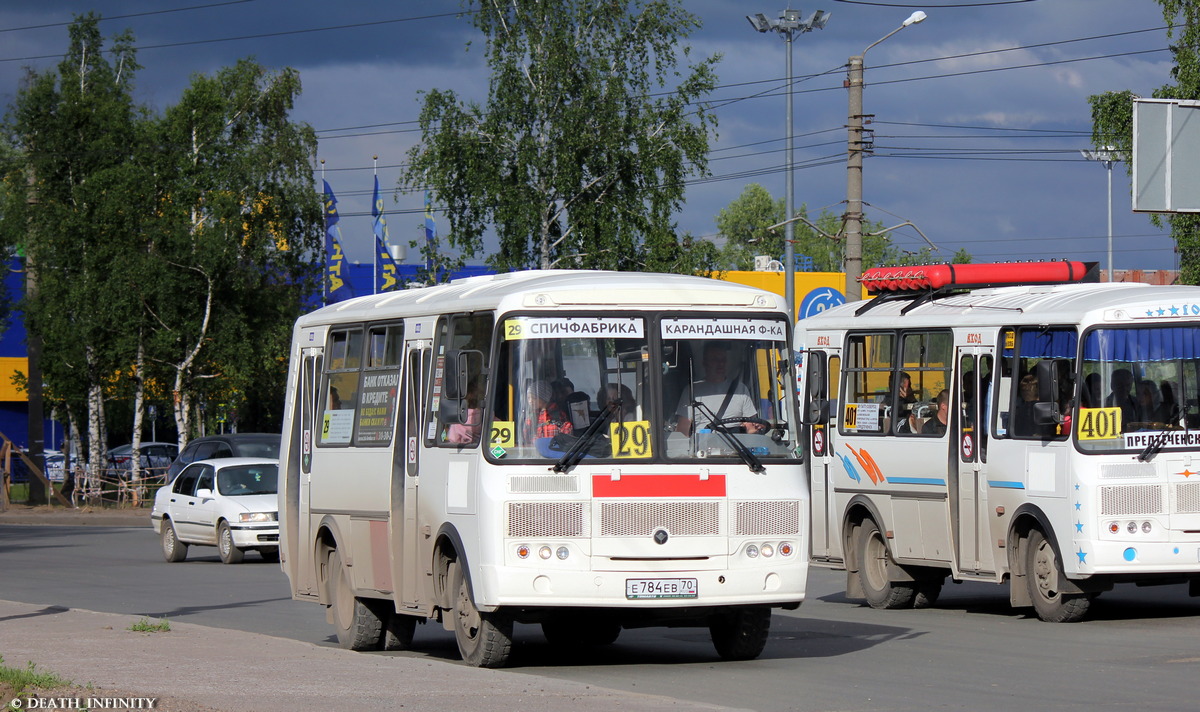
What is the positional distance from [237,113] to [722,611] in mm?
38484

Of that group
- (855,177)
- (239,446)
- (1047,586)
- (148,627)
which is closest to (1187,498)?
(1047,586)

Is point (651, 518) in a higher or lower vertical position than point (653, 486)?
lower

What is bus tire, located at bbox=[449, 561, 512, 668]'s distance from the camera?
11.8 metres

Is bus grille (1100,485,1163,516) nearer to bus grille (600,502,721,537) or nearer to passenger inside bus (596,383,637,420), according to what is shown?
bus grille (600,502,721,537)

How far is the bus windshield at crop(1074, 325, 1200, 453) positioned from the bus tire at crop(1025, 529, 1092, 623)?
111 cm

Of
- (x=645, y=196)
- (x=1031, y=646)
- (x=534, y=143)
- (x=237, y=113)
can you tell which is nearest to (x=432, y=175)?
(x=534, y=143)

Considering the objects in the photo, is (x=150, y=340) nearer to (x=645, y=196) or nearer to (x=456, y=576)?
(x=645, y=196)

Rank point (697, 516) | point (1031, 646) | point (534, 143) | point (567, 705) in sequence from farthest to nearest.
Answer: point (534, 143), point (1031, 646), point (697, 516), point (567, 705)

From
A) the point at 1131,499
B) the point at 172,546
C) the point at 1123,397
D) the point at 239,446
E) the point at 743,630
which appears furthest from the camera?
the point at 239,446

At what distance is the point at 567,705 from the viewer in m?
9.41

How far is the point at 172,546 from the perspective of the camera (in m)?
27.3

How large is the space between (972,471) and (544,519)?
6.23 m

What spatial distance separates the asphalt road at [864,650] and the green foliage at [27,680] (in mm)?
3042

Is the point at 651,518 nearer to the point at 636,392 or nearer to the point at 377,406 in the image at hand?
the point at 636,392
